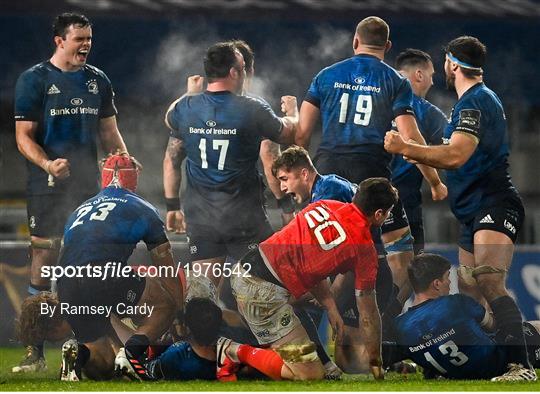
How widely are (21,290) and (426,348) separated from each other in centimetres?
256

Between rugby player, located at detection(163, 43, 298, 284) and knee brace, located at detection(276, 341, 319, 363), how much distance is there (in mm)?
669

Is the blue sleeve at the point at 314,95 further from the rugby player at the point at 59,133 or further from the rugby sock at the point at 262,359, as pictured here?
the rugby sock at the point at 262,359

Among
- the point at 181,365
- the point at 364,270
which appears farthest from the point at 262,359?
the point at 364,270

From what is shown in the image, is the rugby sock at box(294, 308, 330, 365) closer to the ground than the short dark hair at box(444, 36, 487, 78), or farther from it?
closer to the ground

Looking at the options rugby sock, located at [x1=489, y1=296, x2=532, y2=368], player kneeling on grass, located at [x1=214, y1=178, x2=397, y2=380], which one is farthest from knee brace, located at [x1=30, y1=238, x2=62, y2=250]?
rugby sock, located at [x1=489, y1=296, x2=532, y2=368]

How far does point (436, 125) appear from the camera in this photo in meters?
8.27

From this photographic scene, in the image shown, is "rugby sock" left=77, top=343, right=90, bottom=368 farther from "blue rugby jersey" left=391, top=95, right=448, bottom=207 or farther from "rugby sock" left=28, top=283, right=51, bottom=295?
"blue rugby jersey" left=391, top=95, right=448, bottom=207

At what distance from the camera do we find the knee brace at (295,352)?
7.96 meters

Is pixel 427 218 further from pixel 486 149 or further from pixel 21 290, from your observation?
pixel 21 290

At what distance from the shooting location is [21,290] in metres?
8.50

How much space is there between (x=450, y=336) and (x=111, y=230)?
6.96 ft

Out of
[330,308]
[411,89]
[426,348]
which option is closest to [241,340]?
[330,308]

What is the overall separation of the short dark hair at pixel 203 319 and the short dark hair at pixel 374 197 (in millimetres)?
1075

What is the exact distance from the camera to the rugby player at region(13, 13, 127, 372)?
8289 millimetres
